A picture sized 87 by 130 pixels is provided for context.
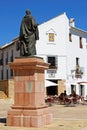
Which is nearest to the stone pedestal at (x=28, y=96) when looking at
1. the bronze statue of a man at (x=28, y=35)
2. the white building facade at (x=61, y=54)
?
the bronze statue of a man at (x=28, y=35)

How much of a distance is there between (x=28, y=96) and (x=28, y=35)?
241 centimetres

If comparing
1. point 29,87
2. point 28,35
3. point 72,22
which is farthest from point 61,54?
point 29,87

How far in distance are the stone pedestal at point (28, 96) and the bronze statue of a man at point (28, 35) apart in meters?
0.48

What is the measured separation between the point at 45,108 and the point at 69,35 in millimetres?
31742

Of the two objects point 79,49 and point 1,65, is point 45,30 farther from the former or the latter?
point 1,65

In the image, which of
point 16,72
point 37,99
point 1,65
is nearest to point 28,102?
point 37,99

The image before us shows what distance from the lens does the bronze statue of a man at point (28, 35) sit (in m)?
14.5

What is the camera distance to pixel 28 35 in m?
14.7

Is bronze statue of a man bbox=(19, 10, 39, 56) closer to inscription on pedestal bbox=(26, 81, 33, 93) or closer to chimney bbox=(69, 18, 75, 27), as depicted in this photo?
inscription on pedestal bbox=(26, 81, 33, 93)

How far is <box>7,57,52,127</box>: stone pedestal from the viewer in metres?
13.7

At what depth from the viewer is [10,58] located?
163 feet

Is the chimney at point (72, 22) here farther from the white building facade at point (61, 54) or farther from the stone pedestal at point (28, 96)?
the stone pedestal at point (28, 96)

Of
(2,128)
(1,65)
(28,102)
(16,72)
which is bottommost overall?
(2,128)

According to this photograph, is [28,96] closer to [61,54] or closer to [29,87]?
[29,87]
